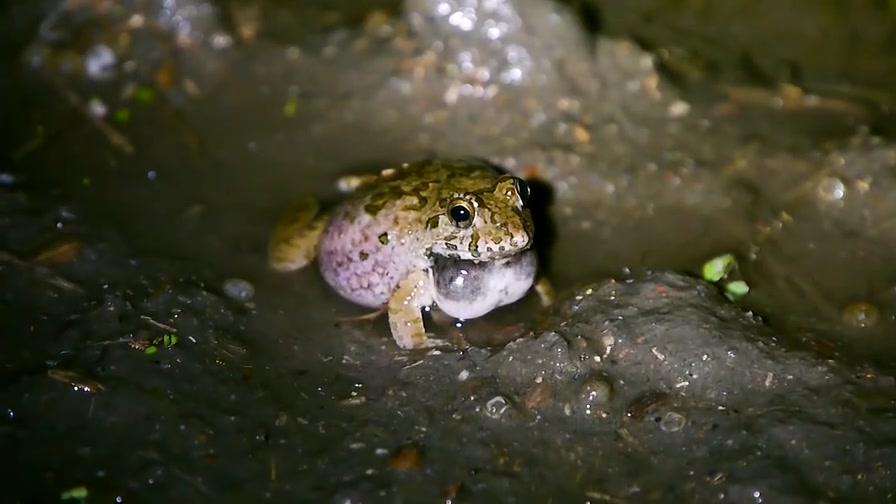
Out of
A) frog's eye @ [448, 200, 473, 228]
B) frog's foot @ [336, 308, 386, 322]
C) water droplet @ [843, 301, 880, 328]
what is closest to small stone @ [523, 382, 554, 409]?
frog's eye @ [448, 200, 473, 228]

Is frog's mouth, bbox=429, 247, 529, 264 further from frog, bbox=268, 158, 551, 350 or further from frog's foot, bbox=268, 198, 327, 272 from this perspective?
frog's foot, bbox=268, 198, 327, 272

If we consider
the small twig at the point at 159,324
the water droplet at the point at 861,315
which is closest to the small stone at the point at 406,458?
the small twig at the point at 159,324

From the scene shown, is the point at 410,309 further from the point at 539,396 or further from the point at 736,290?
the point at 736,290

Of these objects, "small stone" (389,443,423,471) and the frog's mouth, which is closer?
"small stone" (389,443,423,471)

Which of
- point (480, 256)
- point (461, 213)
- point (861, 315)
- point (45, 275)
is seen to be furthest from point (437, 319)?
→ point (861, 315)

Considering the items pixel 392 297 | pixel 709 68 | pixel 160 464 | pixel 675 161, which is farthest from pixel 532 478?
pixel 709 68

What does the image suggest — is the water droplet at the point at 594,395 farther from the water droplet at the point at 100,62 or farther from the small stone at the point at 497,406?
the water droplet at the point at 100,62

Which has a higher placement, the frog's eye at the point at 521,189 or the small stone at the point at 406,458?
the frog's eye at the point at 521,189
